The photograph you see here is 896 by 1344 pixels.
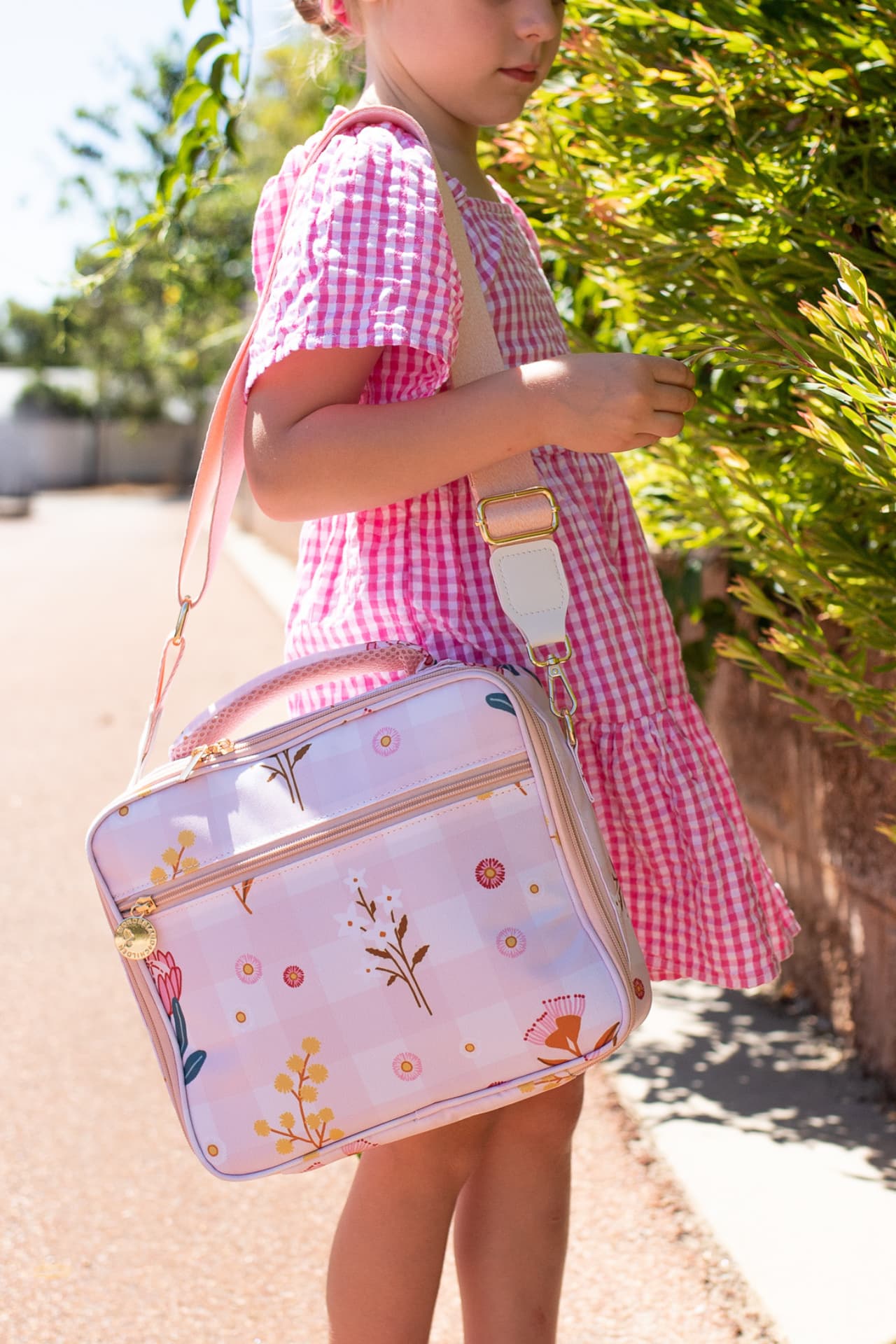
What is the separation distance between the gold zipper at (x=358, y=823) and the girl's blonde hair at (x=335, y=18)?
0.90m

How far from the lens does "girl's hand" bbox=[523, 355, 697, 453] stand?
1.25 meters

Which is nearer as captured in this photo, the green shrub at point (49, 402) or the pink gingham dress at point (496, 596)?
the pink gingham dress at point (496, 596)

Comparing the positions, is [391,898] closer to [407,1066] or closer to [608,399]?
[407,1066]

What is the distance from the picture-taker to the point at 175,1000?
1304 mm

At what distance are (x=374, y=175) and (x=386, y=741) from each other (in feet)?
1.83

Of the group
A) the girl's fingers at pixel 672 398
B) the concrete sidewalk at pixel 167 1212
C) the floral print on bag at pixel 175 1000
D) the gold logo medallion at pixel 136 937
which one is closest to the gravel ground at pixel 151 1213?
the concrete sidewalk at pixel 167 1212

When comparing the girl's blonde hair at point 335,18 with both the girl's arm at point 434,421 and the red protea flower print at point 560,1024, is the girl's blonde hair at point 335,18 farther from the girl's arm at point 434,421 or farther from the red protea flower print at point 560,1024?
the red protea flower print at point 560,1024

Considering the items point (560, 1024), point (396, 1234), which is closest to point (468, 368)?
point (560, 1024)

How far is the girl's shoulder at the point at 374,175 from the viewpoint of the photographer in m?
1.28

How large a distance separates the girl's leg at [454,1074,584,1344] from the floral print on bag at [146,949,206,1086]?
372 mm

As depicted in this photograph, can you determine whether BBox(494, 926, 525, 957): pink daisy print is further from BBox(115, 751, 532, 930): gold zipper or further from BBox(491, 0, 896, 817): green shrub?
BBox(491, 0, 896, 817): green shrub

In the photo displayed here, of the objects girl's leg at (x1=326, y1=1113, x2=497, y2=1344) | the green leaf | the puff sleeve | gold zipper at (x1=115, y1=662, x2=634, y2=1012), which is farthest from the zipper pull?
the green leaf

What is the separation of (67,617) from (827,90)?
31.2 ft

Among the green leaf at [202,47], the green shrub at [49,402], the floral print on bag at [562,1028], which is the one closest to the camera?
the floral print on bag at [562,1028]
